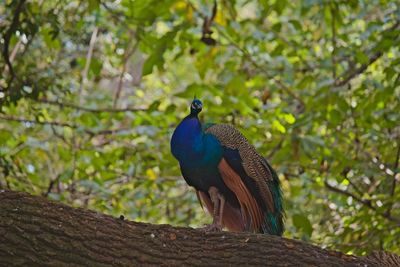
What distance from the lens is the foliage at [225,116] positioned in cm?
459

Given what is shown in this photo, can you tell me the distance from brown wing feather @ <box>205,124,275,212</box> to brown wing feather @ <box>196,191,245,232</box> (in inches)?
7.9

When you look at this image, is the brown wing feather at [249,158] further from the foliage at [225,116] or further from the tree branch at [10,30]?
the tree branch at [10,30]

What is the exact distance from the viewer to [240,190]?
3506mm

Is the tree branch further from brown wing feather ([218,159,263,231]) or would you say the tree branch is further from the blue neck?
brown wing feather ([218,159,263,231])

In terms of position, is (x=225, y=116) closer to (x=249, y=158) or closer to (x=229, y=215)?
(x=229, y=215)

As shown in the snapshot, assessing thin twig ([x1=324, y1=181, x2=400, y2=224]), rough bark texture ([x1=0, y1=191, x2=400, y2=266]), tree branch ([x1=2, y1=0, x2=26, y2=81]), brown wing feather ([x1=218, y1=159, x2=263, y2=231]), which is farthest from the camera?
thin twig ([x1=324, y1=181, x2=400, y2=224])


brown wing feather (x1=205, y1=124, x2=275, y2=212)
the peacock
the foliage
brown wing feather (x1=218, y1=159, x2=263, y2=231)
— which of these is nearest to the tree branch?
the foliage

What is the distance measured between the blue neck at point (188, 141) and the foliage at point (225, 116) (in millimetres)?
996

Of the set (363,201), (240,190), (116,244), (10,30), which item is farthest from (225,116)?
(116,244)

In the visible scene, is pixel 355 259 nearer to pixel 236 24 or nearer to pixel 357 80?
pixel 236 24

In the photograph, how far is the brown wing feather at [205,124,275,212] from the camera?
11.6 ft

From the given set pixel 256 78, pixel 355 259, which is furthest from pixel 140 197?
pixel 355 259

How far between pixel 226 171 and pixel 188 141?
0.79ft

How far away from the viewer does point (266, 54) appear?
21.0 ft
